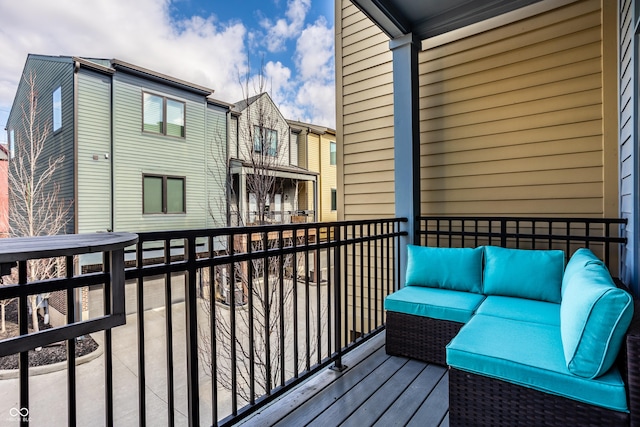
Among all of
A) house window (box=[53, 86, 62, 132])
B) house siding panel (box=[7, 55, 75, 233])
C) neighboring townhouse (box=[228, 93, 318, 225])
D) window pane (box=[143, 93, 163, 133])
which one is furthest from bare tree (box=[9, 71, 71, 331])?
neighboring townhouse (box=[228, 93, 318, 225])

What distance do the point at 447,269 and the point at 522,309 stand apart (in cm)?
62

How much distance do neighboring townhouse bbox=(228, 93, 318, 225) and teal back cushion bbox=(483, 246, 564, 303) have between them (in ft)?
14.2

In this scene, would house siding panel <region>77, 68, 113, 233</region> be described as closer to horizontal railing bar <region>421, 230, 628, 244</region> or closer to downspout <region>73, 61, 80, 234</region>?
downspout <region>73, 61, 80, 234</region>

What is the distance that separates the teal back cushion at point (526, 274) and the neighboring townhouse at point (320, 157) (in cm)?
1063

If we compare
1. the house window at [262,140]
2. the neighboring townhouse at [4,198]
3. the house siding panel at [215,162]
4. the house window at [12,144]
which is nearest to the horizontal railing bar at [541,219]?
the house window at [262,140]

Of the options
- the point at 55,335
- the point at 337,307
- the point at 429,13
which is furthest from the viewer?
the point at 429,13

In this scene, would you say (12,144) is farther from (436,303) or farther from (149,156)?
(436,303)

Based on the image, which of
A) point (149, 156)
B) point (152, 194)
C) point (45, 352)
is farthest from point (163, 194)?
point (45, 352)

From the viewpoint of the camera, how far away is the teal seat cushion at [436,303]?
223 cm

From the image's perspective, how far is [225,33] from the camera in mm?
13000

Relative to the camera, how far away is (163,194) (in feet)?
29.6

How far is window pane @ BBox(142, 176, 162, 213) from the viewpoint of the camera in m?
8.66

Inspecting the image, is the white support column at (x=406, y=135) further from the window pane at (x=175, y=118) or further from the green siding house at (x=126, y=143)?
the window pane at (x=175, y=118)

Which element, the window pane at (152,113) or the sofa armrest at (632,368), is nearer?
the sofa armrest at (632,368)
